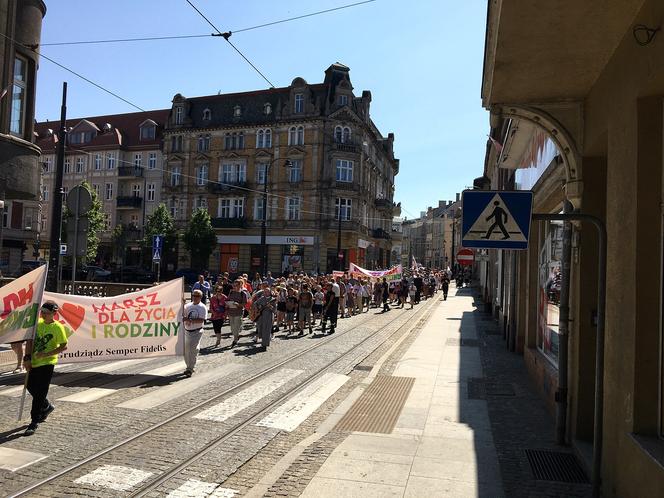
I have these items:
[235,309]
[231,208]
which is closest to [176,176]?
[231,208]

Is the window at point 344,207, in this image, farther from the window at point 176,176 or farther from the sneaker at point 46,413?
the sneaker at point 46,413

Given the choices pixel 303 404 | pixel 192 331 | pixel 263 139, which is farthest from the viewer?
pixel 263 139

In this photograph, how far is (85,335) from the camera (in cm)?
998

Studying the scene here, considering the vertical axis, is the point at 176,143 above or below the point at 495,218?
above

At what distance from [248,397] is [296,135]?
43872mm

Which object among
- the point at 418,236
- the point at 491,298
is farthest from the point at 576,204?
the point at 418,236

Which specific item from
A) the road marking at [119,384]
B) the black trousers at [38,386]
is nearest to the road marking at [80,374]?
the road marking at [119,384]

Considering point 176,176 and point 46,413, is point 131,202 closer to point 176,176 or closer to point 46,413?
point 176,176

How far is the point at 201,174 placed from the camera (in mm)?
54375

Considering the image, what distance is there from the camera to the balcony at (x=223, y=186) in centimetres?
5234

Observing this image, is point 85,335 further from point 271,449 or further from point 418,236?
point 418,236

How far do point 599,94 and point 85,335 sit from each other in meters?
8.74

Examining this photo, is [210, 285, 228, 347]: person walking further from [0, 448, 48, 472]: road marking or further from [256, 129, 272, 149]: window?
[256, 129, 272, 149]: window

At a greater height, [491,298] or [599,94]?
[599,94]
